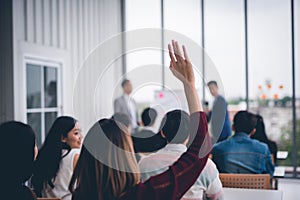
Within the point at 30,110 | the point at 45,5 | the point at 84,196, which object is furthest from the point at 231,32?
the point at 84,196

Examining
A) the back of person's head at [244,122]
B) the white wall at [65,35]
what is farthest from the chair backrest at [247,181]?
the white wall at [65,35]

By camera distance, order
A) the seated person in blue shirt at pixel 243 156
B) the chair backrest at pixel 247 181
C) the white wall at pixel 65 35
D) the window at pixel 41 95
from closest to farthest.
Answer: the chair backrest at pixel 247 181, the seated person in blue shirt at pixel 243 156, the white wall at pixel 65 35, the window at pixel 41 95

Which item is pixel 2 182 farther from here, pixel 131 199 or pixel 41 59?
pixel 41 59

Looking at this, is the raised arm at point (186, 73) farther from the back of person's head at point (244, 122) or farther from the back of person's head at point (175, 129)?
the back of person's head at point (244, 122)

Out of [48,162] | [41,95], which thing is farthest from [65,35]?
[48,162]

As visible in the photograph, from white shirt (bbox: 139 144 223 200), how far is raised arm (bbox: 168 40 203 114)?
0.84m

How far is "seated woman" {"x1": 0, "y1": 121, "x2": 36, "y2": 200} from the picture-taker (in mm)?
1322

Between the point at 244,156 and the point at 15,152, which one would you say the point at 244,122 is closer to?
the point at 244,156

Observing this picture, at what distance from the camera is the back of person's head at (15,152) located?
4.33 ft

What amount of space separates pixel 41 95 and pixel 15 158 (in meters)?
3.96

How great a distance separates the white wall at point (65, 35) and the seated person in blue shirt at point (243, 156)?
136 cm

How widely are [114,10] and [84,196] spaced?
20.9 feet

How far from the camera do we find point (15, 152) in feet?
4.35

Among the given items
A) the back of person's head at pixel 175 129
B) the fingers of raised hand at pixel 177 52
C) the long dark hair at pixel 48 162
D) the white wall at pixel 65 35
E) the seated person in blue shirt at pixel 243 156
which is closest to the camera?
the fingers of raised hand at pixel 177 52
